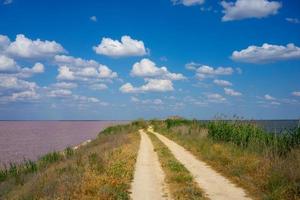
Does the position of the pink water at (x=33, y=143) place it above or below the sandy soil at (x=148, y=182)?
below

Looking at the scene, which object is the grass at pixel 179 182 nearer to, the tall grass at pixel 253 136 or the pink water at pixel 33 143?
the tall grass at pixel 253 136

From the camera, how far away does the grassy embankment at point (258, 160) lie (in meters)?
12.2

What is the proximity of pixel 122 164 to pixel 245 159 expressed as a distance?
17.4 ft

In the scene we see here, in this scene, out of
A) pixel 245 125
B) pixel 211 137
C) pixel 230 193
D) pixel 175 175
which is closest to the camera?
pixel 230 193

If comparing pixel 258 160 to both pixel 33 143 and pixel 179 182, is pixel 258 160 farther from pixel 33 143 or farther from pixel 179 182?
pixel 33 143

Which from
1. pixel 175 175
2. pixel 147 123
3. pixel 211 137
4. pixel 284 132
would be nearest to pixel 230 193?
pixel 175 175

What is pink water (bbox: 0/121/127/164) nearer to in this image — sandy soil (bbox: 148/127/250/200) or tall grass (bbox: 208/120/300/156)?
tall grass (bbox: 208/120/300/156)

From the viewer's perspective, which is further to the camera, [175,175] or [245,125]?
[245,125]

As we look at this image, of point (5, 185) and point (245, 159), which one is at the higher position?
point (245, 159)

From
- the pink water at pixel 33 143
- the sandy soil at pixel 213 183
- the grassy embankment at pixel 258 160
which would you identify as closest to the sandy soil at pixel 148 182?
the sandy soil at pixel 213 183

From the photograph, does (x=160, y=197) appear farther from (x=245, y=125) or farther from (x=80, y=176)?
(x=245, y=125)

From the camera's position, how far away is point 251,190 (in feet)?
42.5

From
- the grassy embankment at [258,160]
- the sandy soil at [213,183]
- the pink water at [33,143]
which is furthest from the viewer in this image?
the pink water at [33,143]

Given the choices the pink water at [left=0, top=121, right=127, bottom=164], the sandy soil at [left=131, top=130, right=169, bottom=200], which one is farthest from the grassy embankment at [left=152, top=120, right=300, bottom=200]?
the pink water at [left=0, top=121, right=127, bottom=164]
